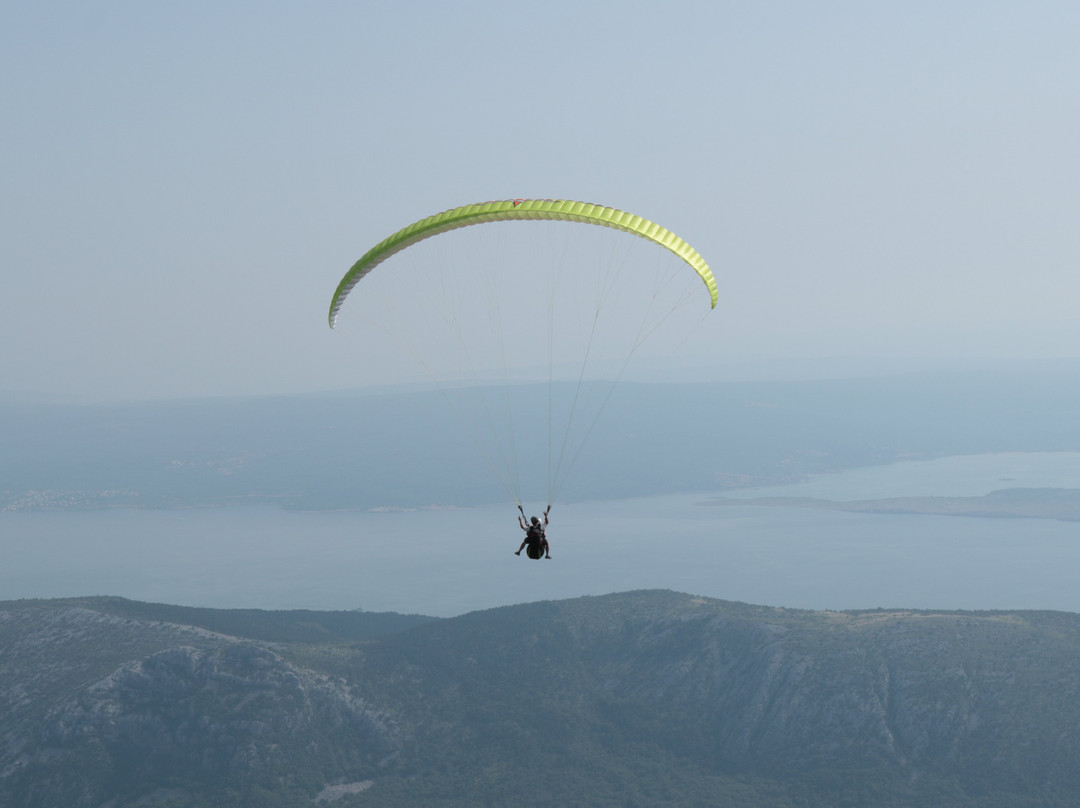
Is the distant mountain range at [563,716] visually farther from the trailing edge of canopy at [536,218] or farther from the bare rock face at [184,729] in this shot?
the trailing edge of canopy at [536,218]

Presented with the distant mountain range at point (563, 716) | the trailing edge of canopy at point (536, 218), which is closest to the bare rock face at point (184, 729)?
the distant mountain range at point (563, 716)

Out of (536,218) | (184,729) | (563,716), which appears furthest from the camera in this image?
(563,716)

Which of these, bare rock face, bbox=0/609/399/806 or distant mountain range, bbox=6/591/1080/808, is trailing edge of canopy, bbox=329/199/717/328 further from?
bare rock face, bbox=0/609/399/806

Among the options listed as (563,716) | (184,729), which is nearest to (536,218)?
(563,716)

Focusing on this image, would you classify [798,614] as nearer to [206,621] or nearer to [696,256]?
[206,621]

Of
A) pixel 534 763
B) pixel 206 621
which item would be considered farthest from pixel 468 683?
pixel 206 621

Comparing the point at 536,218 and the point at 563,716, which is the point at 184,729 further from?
the point at 536,218
